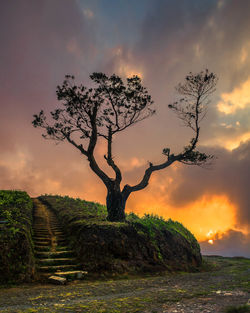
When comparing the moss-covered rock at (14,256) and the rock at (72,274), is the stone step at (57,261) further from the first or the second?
the rock at (72,274)

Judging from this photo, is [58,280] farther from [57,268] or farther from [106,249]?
[106,249]

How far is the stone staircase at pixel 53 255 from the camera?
34.6 feet

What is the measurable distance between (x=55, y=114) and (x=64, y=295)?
1587 centimetres

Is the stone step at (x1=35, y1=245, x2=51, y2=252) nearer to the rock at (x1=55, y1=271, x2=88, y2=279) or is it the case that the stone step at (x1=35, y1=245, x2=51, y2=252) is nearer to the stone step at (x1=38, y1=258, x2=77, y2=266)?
the stone step at (x1=38, y1=258, x2=77, y2=266)

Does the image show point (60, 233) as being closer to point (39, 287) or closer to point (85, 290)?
point (39, 287)

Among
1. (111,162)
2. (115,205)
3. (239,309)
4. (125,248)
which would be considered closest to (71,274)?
(125,248)

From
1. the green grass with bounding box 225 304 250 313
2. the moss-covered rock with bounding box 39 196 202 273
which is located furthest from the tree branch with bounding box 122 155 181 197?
the green grass with bounding box 225 304 250 313

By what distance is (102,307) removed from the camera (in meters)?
5.52

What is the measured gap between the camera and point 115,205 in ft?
57.4

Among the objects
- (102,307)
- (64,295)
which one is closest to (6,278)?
(64,295)

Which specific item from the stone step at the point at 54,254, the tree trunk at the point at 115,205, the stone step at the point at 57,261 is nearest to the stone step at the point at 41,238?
the stone step at the point at 54,254

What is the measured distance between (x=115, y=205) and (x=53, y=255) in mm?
5966

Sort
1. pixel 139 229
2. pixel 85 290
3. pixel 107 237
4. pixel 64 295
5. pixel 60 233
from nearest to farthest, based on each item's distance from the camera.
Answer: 1. pixel 64 295
2. pixel 85 290
3. pixel 107 237
4. pixel 139 229
5. pixel 60 233

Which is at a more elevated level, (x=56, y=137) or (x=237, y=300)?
(x=56, y=137)
